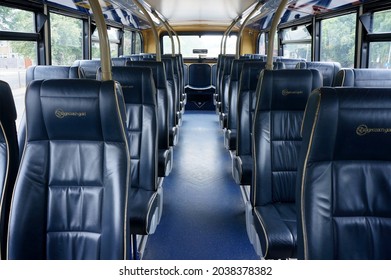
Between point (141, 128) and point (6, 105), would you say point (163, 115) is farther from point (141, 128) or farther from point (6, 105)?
point (6, 105)

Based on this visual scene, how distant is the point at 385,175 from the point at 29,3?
13.5 ft

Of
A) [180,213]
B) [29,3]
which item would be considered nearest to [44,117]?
[180,213]

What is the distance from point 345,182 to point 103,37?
112 cm

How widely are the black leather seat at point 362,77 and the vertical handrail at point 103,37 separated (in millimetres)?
1894

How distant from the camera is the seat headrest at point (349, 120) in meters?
1.34

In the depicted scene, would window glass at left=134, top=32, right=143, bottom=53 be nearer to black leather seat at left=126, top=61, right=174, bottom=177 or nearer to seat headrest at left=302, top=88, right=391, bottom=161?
black leather seat at left=126, top=61, right=174, bottom=177

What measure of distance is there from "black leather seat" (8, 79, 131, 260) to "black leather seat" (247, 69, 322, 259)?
0.96 m

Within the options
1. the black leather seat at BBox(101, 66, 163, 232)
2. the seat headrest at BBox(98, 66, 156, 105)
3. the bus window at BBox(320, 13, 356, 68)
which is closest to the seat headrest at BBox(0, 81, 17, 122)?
the black leather seat at BBox(101, 66, 163, 232)

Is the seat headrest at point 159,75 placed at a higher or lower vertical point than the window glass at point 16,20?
lower

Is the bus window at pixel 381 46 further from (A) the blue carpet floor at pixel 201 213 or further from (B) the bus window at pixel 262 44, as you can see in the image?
(B) the bus window at pixel 262 44

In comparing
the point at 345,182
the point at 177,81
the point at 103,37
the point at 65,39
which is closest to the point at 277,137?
the point at 345,182

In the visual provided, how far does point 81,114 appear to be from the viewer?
1574 mm

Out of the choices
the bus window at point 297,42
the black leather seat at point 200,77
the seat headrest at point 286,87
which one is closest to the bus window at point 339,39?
the bus window at point 297,42

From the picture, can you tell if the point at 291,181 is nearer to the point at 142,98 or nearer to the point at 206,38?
the point at 142,98
